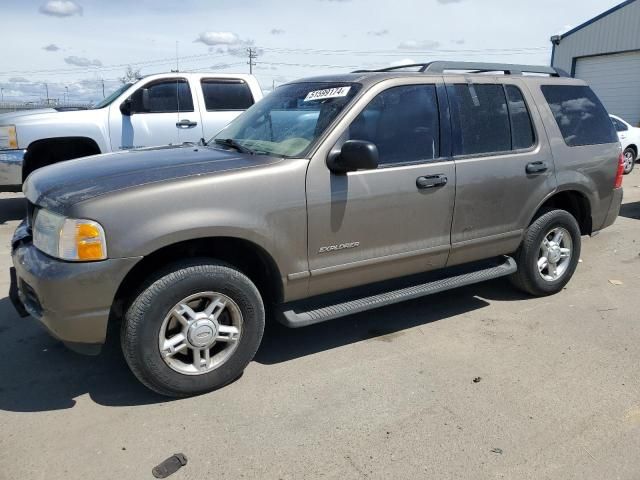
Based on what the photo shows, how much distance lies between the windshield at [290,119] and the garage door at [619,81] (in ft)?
67.8

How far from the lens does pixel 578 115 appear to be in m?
4.93

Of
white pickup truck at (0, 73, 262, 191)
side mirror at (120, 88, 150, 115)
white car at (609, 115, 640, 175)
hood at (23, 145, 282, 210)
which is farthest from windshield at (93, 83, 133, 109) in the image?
white car at (609, 115, 640, 175)

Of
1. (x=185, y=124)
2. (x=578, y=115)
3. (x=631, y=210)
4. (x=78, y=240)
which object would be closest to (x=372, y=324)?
(x=78, y=240)

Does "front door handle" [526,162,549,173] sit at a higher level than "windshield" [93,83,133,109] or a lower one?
lower

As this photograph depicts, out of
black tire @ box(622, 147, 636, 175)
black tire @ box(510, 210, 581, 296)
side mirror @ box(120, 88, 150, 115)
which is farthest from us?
black tire @ box(622, 147, 636, 175)

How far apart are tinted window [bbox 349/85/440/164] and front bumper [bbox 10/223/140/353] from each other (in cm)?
173

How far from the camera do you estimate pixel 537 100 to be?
182 inches

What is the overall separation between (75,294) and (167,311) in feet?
1.57

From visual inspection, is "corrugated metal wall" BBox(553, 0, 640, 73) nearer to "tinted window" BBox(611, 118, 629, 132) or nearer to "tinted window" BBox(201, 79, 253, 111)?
"tinted window" BBox(611, 118, 629, 132)

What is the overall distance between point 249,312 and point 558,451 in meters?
1.82

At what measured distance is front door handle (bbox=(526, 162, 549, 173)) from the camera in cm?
442

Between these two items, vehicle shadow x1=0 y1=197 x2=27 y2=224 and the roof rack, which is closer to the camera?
the roof rack

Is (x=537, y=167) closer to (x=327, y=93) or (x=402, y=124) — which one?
(x=402, y=124)

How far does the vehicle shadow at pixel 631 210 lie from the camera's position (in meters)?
8.57
